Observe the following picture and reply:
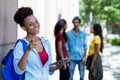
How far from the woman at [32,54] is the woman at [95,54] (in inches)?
204

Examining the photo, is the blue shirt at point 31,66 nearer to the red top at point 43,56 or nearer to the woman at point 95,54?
the red top at point 43,56

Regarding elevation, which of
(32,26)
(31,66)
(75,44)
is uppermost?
(32,26)

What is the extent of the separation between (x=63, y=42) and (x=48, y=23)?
4662 mm

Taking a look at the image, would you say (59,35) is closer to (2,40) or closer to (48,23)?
(2,40)

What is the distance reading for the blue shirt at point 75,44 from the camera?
9.74 metres

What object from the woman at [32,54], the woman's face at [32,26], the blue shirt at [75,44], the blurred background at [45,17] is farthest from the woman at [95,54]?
the woman's face at [32,26]

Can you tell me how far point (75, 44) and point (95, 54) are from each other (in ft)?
1.86

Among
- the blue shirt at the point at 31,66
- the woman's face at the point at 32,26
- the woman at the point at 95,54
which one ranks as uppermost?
the woman's face at the point at 32,26

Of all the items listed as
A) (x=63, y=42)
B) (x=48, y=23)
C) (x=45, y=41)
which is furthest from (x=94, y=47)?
(x=45, y=41)

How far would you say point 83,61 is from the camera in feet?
32.2

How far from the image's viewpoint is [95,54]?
9.59 meters

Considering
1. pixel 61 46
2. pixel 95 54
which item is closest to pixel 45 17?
pixel 95 54

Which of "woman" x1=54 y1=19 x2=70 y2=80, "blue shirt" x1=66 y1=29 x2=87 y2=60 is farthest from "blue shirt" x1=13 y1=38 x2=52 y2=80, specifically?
"blue shirt" x1=66 y1=29 x2=87 y2=60

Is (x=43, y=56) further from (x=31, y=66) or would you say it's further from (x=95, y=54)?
(x=95, y=54)
